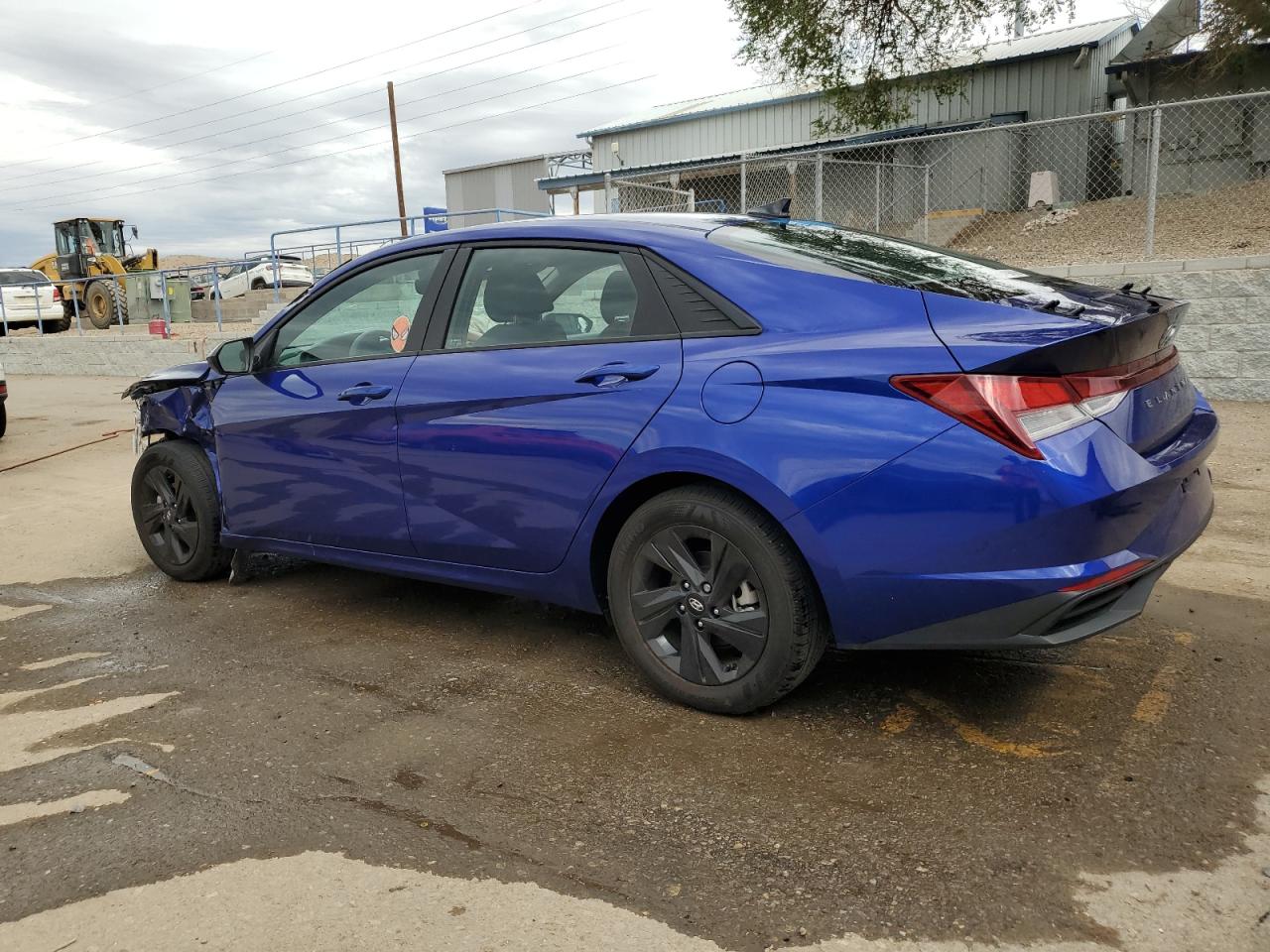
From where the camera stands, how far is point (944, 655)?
149 inches

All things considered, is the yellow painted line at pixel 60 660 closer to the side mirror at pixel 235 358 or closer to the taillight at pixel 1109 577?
the side mirror at pixel 235 358

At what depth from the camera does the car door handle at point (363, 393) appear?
3.99 meters

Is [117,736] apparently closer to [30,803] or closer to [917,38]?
[30,803]

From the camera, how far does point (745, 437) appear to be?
3.03m

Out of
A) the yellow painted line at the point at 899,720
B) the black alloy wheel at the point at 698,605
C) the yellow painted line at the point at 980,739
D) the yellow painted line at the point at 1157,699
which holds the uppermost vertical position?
the black alloy wheel at the point at 698,605

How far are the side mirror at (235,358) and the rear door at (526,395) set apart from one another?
113 cm

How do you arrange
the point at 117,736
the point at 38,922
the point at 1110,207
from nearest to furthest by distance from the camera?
1. the point at 38,922
2. the point at 117,736
3. the point at 1110,207

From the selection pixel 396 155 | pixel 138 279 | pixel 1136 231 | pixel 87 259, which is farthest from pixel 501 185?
pixel 1136 231

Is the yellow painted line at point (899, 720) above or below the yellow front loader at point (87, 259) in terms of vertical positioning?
below

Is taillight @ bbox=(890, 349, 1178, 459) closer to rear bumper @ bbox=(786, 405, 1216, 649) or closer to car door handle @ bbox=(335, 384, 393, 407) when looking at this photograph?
rear bumper @ bbox=(786, 405, 1216, 649)

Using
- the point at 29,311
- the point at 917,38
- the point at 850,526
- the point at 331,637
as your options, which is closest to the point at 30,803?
the point at 331,637

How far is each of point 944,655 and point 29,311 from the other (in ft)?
97.9

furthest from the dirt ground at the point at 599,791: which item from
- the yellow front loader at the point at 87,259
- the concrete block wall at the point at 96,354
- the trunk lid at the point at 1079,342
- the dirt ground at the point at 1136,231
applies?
the yellow front loader at the point at 87,259

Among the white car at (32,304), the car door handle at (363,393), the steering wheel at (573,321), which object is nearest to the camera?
the steering wheel at (573,321)
